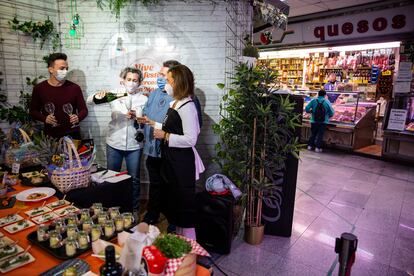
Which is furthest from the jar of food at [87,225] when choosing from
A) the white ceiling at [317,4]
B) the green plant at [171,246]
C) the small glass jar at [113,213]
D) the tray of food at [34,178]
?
the white ceiling at [317,4]

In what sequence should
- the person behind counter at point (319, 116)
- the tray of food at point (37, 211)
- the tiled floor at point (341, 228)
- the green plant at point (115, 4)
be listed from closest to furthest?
the tray of food at point (37, 211) < the tiled floor at point (341, 228) < the green plant at point (115, 4) < the person behind counter at point (319, 116)

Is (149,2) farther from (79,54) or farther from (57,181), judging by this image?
(57,181)

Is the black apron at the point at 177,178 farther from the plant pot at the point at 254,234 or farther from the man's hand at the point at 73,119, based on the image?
the man's hand at the point at 73,119

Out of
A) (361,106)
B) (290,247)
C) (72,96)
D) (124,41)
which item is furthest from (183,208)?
(361,106)

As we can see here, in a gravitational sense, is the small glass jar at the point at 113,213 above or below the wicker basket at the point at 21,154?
below

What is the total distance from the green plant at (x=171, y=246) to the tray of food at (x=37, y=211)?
95 centimetres

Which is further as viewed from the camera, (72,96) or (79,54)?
(79,54)

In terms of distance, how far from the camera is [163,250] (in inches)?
43.1

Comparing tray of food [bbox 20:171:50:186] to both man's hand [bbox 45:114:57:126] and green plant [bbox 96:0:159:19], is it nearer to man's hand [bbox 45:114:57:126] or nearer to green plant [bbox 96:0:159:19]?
man's hand [bbox 45:114:57:126]

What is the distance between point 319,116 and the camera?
698 centimetres

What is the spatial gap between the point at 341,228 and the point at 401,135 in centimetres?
400

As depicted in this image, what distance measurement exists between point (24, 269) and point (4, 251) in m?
0.17

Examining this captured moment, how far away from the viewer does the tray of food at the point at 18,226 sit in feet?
4.85

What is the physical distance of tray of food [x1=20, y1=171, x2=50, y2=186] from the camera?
2.16 m
